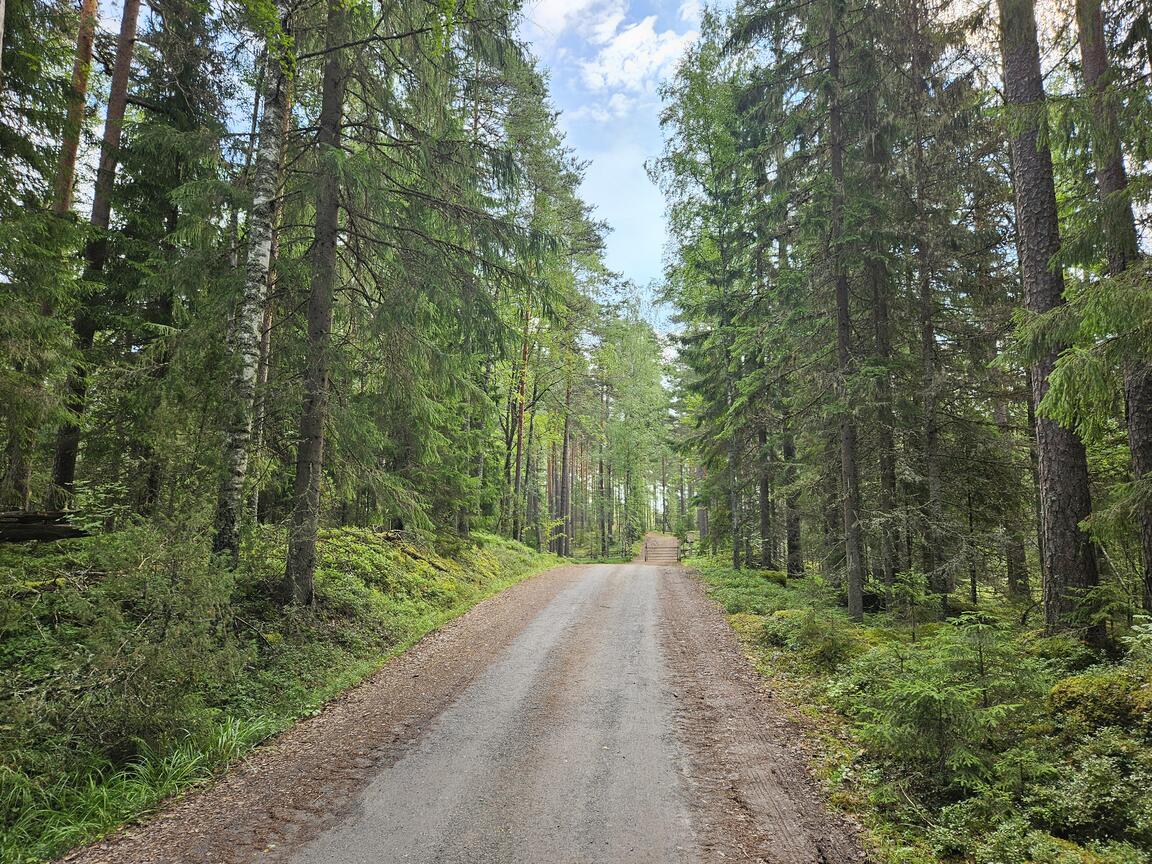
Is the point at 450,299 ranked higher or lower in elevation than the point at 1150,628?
higher

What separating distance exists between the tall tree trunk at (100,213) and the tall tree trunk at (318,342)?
3829 mm

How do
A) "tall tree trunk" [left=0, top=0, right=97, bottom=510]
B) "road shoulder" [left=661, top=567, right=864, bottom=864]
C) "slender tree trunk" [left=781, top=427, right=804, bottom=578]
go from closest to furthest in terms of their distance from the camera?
→ "road shoulder" [left=661, top=567, right=864, bottom=864]
"tall tree trunk" [left=0, top=0, right=97, bottom=510]
"slender tree trunk" [left=781, top=427, right=804, bottom=578]

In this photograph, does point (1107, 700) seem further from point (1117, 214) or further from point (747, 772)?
point (1117, 214)

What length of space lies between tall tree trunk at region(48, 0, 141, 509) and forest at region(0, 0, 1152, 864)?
77 mm

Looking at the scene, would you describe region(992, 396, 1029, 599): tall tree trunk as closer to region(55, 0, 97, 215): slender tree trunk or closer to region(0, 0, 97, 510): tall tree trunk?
region(0, 0, 97, 510): tall tree trunk

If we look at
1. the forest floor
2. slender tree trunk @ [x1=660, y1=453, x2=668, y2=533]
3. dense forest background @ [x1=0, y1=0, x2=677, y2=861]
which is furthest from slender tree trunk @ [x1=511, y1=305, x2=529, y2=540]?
slender tree trunk @ [x1=660, y1=453, x2=668, y2=533]

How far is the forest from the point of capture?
4508mm

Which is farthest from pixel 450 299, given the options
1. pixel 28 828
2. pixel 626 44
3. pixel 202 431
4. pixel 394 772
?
pixel 626 44

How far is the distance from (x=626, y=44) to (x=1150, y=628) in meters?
15.4

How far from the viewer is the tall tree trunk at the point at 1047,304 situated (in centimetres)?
642

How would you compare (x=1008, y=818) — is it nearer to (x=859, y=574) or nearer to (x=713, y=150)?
(x=859, y=574)

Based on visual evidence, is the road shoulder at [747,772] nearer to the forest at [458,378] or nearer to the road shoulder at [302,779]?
the forest at [458,378]

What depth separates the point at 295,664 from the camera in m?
7.30

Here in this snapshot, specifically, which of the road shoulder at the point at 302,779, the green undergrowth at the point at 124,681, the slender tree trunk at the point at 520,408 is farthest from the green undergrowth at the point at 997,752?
the slender tree trunk at the point at 520,408
